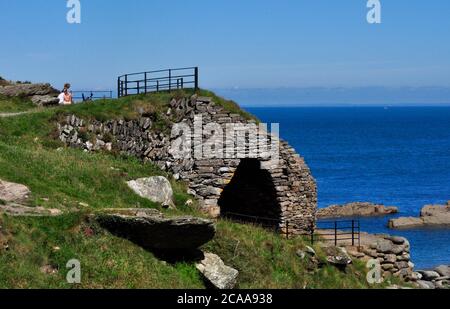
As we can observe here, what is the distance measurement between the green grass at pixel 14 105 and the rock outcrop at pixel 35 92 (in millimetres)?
575

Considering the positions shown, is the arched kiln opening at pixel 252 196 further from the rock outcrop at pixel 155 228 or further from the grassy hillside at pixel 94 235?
the rock outcrop at pixel 155 228

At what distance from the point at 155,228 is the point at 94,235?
1.73m

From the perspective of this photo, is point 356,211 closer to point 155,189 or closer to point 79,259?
point 155,189

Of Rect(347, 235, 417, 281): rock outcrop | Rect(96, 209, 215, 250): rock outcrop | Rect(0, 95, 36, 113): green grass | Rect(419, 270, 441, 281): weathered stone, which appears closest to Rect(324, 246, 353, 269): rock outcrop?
Rect(347, 235, 417, 281): rock outcrop

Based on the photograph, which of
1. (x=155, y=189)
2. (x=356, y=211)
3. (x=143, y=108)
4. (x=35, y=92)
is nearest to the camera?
(x=155, y=189)

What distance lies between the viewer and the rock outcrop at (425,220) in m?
63.5

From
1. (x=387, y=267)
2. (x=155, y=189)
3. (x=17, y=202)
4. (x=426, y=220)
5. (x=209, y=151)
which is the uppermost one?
(x=209, y=151)

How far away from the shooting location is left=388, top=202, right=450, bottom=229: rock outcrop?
208 feet

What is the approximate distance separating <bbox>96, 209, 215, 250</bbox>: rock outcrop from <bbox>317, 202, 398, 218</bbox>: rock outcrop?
155 feet

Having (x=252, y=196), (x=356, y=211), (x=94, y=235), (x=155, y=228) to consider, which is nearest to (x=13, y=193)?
(x=94, y=235)

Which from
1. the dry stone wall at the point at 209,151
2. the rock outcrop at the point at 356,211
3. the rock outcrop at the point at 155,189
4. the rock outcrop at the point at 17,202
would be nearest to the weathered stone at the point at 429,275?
the dry stone wall at the point at 209,151

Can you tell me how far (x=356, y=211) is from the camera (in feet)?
234

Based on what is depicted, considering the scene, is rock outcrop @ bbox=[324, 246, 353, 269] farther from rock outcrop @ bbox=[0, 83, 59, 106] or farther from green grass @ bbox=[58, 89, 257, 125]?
rock outcrop @ bbox=[0, 83, 59, 106]
